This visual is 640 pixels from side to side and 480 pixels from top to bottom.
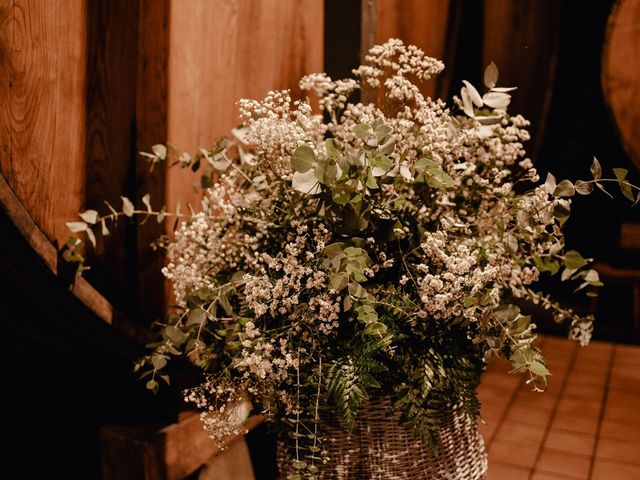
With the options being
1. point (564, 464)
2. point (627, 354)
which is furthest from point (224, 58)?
point (627, 354)

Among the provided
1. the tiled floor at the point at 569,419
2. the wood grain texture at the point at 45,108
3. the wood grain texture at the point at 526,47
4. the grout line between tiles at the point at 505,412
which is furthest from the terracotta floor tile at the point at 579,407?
the wood grain texture at the point at 45,108

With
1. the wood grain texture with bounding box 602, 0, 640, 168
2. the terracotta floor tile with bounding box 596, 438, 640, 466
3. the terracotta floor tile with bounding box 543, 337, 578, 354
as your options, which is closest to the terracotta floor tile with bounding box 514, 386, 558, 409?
the terracotta floor tile with bounding box 596, 438, 640, 466

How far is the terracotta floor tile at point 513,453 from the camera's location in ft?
6.25

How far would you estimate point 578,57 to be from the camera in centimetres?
319

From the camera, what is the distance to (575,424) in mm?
2150

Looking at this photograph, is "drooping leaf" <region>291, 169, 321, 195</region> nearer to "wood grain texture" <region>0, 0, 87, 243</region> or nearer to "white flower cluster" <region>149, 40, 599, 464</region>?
"white flower cluster" <region>149, 40, 599, 464</region>

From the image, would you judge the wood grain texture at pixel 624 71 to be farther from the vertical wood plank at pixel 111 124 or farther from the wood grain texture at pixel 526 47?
the vertical wood plank at pixel 111 124

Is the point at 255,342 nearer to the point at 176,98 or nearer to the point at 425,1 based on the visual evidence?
the point at 176,98

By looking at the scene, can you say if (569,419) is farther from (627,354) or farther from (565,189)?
(565,189)

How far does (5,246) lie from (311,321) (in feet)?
1.71

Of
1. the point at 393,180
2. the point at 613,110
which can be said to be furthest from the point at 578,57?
the point at 393,180

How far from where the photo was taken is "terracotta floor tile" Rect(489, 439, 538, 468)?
6.25 feet

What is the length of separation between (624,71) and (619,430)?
1265 millimetres

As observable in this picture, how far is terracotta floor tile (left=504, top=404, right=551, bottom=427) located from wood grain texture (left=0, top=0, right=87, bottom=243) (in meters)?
1.52
